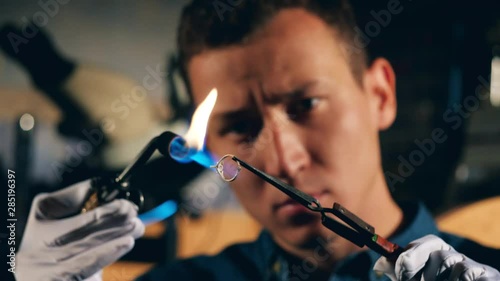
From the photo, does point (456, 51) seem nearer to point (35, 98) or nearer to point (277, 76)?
point (277, 76)

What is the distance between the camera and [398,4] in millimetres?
1740

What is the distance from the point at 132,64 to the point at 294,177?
0.69m

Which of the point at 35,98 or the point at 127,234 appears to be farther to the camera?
the point at 35,98

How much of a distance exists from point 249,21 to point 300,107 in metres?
0.33

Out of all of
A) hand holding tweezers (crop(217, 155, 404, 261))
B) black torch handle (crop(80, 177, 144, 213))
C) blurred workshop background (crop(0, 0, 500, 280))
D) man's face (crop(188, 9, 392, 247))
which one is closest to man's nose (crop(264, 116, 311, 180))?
man's face (crop(188, 9, 392, 247))

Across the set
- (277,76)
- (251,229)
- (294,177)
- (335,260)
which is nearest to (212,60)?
(277,76)

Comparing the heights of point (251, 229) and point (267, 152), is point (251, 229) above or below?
below

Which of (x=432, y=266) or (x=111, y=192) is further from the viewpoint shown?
(x=111, y=192)

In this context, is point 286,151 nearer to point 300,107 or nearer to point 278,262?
point 300,107

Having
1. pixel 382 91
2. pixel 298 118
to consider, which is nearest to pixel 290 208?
pixel 298 118

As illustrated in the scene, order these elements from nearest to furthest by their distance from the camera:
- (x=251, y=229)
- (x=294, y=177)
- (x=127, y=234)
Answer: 1. (x=127, y=234)
2. (x=294, y=177)
3. (x=251, y=229)

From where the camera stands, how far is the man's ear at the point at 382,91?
5.55 ft

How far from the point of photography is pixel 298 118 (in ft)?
5.43

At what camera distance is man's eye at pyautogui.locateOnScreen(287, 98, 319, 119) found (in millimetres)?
1651
